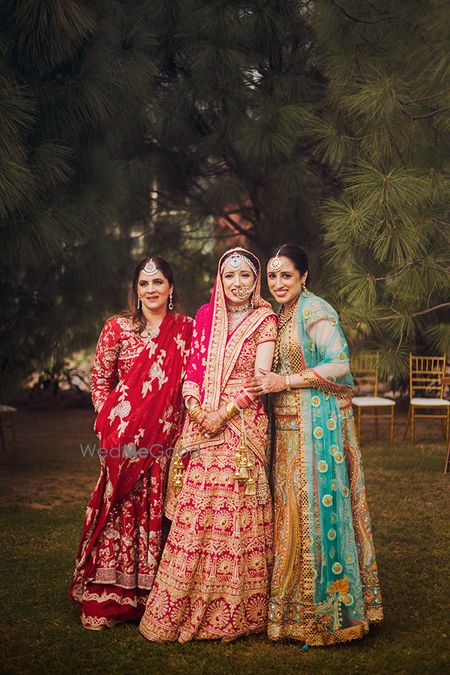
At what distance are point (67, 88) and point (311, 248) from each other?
9.41ft

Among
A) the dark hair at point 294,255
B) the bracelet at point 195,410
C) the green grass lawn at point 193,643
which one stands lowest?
the green grass lawn at point 193,643

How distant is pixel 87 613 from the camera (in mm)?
2746

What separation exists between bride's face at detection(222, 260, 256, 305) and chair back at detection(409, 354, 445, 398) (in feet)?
11.9

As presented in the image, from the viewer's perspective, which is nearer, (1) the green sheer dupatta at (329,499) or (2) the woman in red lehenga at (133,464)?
(1) the green sheer dupatta at (329,499)

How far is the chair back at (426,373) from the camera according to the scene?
247 inches

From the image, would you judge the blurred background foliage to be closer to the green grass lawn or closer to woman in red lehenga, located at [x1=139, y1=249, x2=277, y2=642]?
the green grass lawn

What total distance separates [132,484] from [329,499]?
68cm

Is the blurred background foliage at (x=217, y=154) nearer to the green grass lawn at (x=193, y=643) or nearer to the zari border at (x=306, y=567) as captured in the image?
the green grass lawn at (x=193, y=643)

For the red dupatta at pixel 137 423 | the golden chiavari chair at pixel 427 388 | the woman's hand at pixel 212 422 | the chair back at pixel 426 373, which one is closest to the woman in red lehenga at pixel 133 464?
the red dupatta at pixel 137 423

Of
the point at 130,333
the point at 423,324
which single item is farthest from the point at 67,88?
the point at 423,324

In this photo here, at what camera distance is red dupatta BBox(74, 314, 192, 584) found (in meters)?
2.70

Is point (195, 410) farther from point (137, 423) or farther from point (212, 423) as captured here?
point (137, 423)

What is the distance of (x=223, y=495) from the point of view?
2521 mm

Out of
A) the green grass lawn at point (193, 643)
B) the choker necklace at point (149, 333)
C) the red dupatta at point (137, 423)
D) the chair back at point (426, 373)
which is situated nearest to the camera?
the green grass lawn at point (193, 643)
